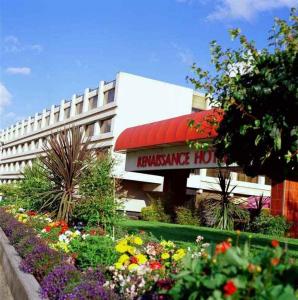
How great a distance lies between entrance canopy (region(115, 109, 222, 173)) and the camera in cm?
2198

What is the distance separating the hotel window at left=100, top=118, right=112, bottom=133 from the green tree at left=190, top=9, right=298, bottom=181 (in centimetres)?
3823

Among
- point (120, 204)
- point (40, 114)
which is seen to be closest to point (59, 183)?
point (120, 204)

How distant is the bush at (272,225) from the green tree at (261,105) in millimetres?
11262

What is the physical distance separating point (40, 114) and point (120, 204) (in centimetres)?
6472

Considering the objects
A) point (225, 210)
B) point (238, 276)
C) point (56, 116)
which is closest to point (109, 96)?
point (56, 116)

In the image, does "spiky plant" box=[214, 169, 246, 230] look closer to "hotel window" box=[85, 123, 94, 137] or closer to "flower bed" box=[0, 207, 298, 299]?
"flower bed" box=[0, 207, 298, 299]

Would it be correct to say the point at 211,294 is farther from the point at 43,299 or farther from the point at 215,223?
the point at 215,223

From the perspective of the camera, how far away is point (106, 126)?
157 ft

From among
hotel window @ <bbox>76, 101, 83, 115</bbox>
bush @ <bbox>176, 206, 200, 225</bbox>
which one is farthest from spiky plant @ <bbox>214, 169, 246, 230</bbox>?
hotel window @ <bbox>76, 101, 83, 115</bbox>

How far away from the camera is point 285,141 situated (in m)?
7.40

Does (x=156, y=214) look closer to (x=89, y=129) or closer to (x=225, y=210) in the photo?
(x=225, y=210)

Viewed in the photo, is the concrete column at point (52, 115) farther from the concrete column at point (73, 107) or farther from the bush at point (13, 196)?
the bush at point (13, 196)

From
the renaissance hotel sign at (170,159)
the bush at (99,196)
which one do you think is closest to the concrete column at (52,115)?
the renaissance hotel sign at (170,159)

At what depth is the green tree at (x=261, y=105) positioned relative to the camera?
6980 mm
